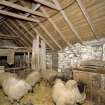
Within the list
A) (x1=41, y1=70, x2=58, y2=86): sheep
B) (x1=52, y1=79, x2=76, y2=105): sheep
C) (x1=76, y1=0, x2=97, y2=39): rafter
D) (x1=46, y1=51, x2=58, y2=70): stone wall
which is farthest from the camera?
(x1=46, y1=51, x2=58, y2=70): stone wall

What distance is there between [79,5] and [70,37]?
5.72ft

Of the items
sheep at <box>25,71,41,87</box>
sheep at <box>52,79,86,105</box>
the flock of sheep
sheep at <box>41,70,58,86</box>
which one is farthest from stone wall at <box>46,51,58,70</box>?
sheep at <box>52,79,86,105</box>

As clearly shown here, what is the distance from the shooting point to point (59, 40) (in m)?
6.25

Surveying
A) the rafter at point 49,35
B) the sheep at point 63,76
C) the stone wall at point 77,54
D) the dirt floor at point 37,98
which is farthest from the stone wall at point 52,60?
the dirt floor at point 37,98

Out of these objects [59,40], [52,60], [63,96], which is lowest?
[63,96]

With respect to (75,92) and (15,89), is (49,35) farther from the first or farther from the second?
(75,92)

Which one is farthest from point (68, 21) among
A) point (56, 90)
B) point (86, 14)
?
point (56, 90)

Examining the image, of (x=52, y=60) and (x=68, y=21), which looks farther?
(x=52, y=60)

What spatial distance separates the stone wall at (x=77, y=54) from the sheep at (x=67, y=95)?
63.5 inches

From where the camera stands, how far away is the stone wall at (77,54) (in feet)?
16.4

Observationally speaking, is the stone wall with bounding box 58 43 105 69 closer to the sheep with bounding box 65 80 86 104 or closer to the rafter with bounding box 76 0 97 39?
the rafter with bounding box 76 0 97 39

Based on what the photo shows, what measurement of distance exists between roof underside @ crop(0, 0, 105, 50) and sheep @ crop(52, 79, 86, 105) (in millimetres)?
1980

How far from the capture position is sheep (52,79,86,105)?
369 centimetres

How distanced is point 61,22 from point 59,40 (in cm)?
118
